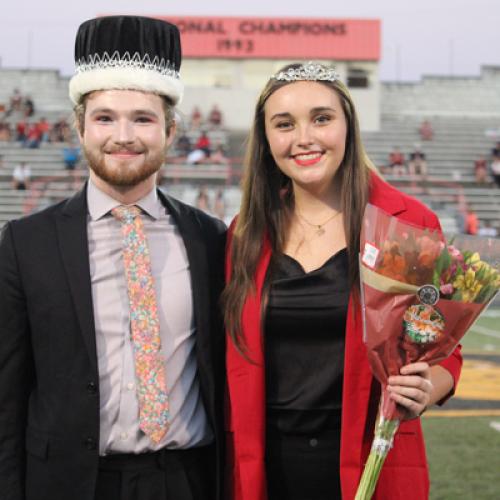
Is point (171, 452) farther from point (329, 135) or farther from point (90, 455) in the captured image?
point (329, 135)

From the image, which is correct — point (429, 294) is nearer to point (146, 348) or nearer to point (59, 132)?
point (146, 348)

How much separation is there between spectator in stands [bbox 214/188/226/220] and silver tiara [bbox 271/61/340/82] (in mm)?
14225

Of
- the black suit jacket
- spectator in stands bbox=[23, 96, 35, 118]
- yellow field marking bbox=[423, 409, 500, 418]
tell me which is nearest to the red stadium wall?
spectator in stands bbox=[23, 96, 35, 118]

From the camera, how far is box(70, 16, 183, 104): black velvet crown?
2.53 metres

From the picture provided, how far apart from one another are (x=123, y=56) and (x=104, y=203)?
47 cm

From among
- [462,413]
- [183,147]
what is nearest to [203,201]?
[183,147]

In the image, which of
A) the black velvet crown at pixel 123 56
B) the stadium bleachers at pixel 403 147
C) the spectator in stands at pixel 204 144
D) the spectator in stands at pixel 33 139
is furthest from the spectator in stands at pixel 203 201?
the black velvet crown at pixel 123 56

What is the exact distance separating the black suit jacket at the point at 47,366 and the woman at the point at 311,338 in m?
0.45

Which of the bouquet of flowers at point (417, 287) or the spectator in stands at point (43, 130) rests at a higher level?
the spectator in stands at point (43, 130)

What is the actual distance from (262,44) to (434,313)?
27.4m

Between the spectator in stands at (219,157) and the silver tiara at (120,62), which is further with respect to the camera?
the spectator in stands at (219,157)

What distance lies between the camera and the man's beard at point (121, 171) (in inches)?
96.5

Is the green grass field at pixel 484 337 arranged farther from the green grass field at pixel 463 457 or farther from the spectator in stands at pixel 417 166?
the spectator in stands at pixel 417 166

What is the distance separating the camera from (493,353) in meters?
9.66
